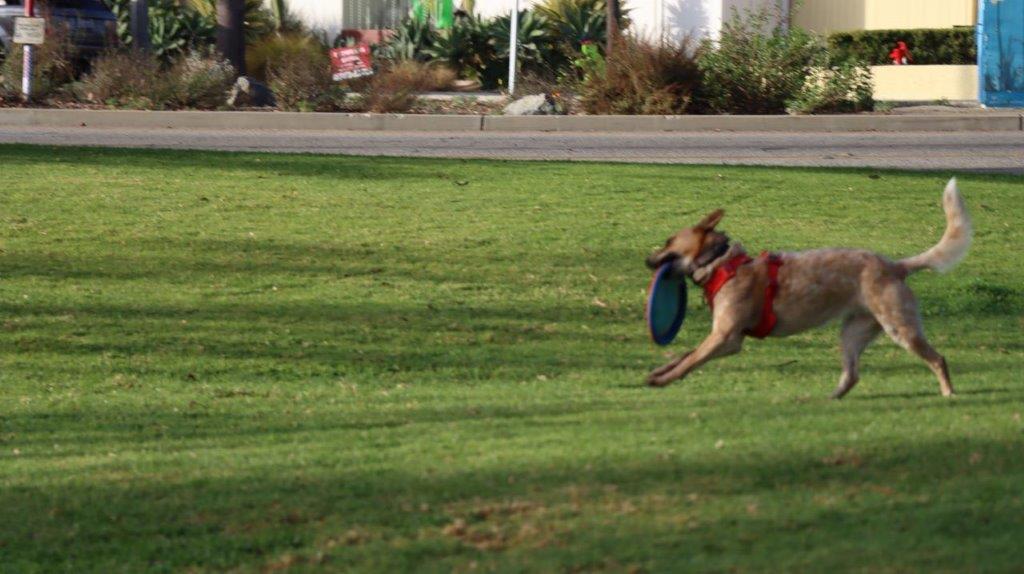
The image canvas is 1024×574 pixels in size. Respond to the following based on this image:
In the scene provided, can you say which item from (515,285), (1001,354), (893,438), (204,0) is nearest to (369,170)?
(515,285)

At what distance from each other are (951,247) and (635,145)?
32.7ft

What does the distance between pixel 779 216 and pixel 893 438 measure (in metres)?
6.46

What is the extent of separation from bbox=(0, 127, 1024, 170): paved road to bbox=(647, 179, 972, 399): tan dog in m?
7.76

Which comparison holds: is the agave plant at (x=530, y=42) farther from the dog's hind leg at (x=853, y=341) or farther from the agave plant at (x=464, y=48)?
the dog's hind leg at (x=853, y=341)

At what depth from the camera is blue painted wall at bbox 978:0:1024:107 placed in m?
22.0

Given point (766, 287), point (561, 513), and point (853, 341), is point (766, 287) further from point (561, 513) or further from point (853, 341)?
point (561, 513)

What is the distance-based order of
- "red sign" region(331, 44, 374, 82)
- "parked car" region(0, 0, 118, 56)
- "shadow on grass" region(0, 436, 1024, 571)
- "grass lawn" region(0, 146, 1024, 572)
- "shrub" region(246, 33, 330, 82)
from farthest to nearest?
1. "shrub" region(246, 33, 330, 82)
2. "parked car" region(0, 0, 118, 56)
3. "red sign" region(331, 44, 374, 82)
4. "grass lawn" region(0, 146, 1024, 572)
5. "shadow on grass" region(0, 436, 1024, 571)

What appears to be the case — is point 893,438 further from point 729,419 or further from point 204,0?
point 204,0

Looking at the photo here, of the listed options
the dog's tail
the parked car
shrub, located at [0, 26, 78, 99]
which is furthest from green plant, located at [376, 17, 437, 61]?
the dog's tail

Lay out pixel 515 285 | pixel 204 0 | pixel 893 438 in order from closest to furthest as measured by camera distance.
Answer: pixel 893 438 < pixel 515 285 < pixel 204 0

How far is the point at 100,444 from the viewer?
680 cm

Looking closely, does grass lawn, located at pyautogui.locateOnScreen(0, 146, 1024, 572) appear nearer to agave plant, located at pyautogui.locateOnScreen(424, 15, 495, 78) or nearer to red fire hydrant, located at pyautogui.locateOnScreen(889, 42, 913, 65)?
agave plant, located at pyautogui.locateOnScreen(424, 15, 495, 78)

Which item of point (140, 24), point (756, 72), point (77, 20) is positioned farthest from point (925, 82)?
point (77, 20)

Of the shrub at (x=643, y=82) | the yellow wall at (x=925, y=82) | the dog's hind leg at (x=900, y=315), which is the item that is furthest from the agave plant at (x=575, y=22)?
the dog's hind leg at (x=900, y=315)
